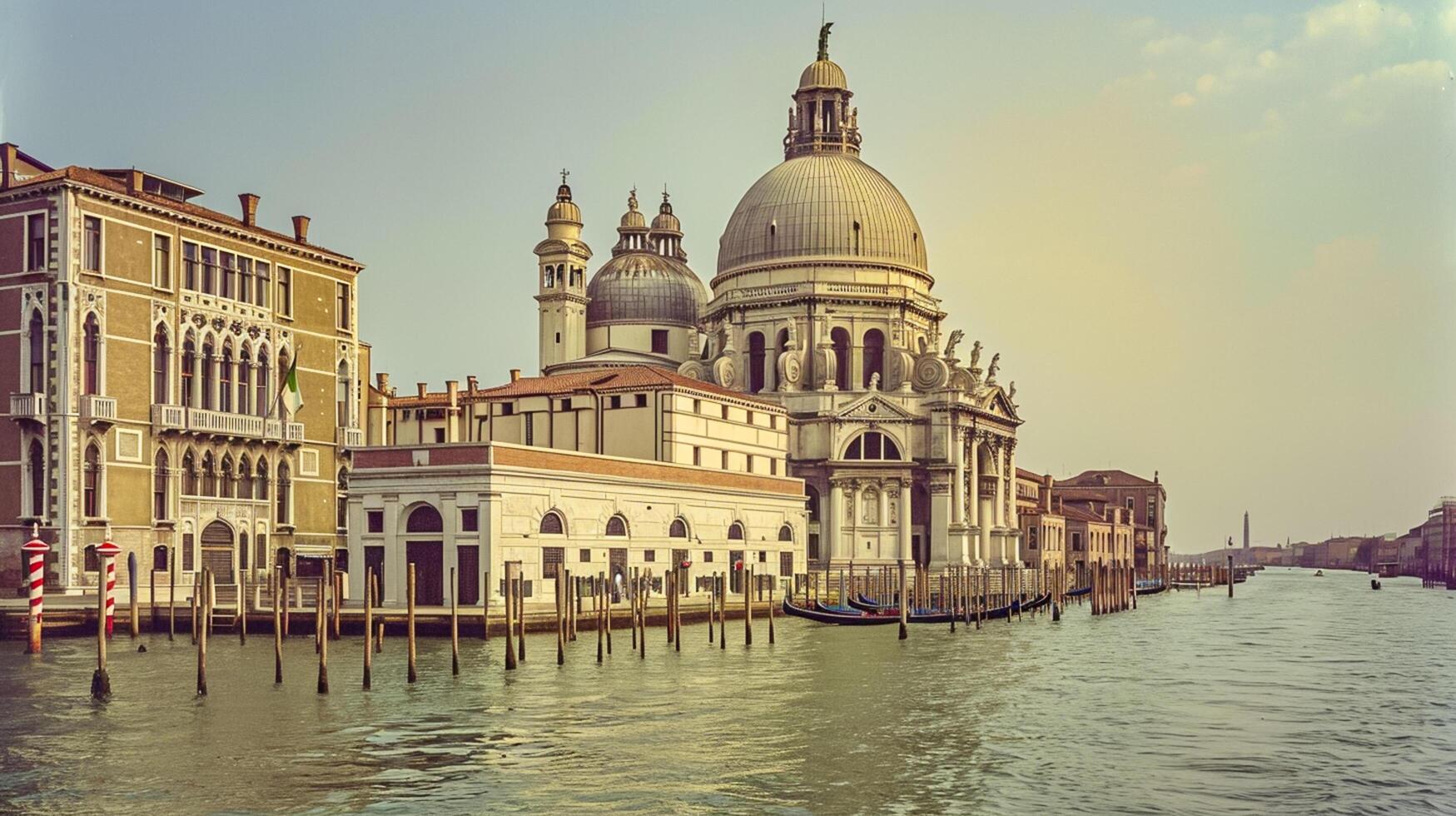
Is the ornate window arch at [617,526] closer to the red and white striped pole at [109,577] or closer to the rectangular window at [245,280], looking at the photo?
the rectangular window at [245,280]

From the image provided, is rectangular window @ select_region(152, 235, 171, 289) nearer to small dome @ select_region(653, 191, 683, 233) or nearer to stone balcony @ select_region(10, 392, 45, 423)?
stone balcony @ select_region(10, 392, 45, 423)

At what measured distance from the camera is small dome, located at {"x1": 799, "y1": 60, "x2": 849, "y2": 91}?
8150 cm

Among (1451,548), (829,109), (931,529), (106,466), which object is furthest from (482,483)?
(1451,548)

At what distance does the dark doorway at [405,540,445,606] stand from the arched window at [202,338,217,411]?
8459mm

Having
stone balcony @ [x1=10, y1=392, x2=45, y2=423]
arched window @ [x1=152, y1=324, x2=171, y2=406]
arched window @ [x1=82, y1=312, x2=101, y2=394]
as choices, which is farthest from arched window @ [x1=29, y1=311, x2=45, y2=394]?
arched window @ [x1=152, y1=324, x2=171, y2=406]

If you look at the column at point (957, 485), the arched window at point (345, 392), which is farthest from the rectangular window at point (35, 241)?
the column at point (957, 485)

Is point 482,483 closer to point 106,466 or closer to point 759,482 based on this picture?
point 106,466

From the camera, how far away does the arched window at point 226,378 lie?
4778 centimetres

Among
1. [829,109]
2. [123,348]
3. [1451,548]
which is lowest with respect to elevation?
[1451,548]

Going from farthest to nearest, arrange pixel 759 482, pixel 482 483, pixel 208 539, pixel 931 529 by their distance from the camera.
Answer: pixel 931 529
pixel 759 482
pixel 208 539
pixel 482 483

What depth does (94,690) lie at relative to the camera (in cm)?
2731

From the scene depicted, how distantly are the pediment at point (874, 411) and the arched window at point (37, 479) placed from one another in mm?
37214

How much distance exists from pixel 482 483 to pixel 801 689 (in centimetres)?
1350

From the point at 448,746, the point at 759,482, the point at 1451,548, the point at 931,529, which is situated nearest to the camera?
the point at 448,746
